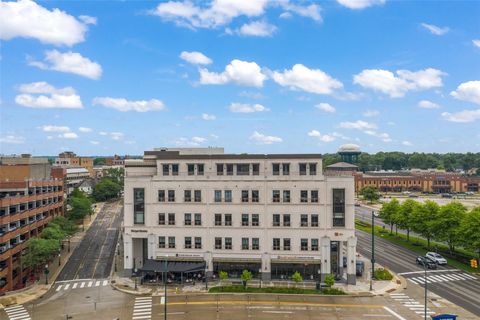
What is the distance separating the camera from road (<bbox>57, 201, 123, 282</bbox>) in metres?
63.7

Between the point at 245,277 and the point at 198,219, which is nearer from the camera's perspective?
the point at 245,277

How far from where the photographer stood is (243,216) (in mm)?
59594

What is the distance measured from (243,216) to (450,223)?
132ft

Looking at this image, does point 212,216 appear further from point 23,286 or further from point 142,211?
point 23,286

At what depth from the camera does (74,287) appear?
56531mm

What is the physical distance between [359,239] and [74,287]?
6247 cm

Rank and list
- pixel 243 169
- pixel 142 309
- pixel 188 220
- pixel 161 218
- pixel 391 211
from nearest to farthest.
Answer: pixel 142 309, pixel 188 220, pixel 161 218, pixel 243 169, pixel 391 211

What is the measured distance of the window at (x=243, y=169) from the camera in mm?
60875

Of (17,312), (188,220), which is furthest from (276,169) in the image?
(17,312)

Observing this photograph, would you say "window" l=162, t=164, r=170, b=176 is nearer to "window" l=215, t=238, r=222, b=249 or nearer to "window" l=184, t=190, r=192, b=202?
"window" l=184, t=190, r=192, b=202

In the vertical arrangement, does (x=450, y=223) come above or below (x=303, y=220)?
below

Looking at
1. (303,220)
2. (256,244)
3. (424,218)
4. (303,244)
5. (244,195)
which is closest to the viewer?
(303,244)

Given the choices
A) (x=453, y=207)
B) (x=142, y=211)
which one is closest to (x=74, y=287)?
(x=142, y=211)

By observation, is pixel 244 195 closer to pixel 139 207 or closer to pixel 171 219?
pixel 171 219
